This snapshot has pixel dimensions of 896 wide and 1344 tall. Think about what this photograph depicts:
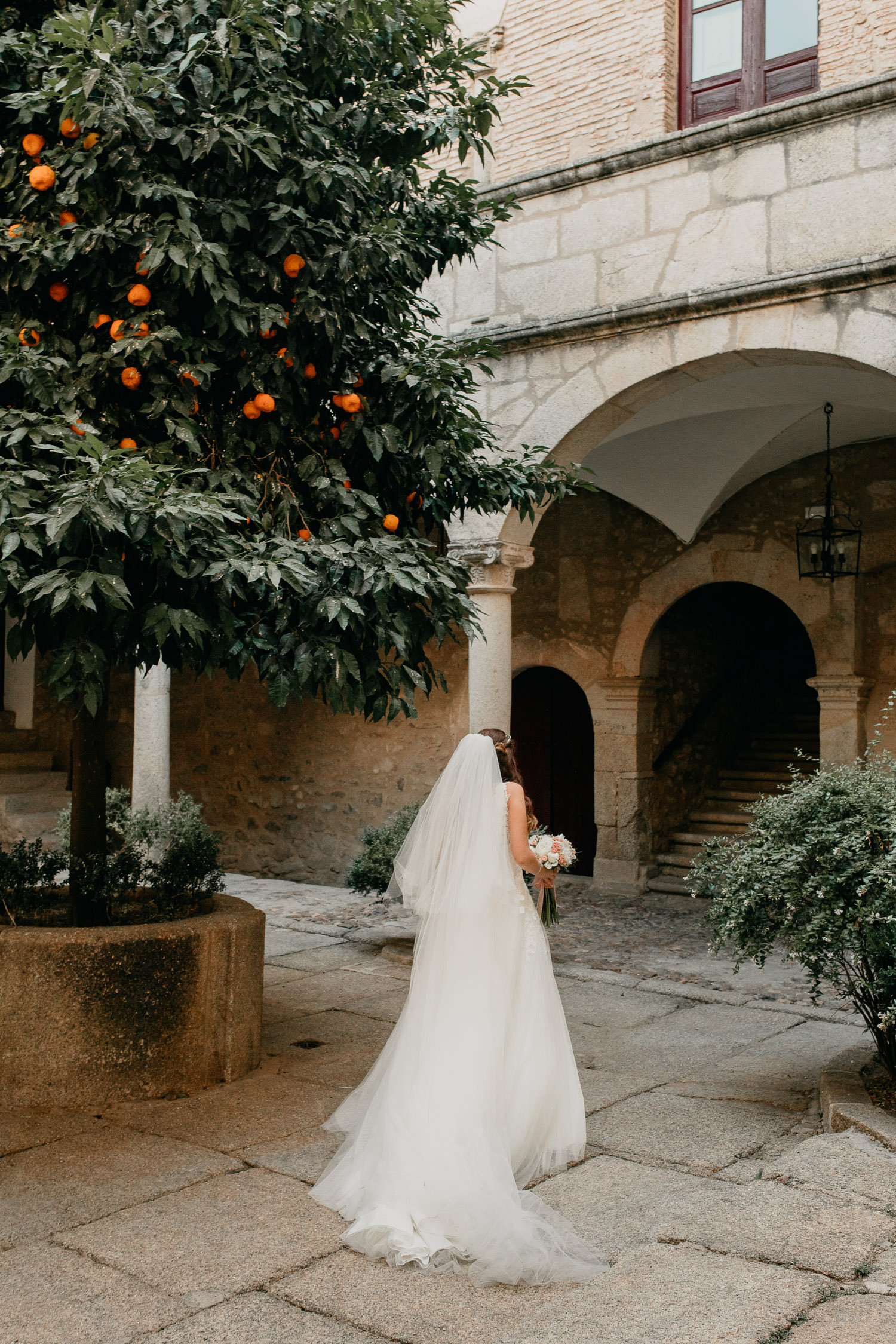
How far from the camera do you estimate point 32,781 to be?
37.4 ft

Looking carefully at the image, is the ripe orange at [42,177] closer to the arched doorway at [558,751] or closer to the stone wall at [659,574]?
the stone wall at [659,574]

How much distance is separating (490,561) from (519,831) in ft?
11.2

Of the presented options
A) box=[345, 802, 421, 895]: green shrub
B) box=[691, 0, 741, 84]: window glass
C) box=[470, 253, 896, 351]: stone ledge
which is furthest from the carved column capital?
box=[691, 0, 741, 84]: window glass

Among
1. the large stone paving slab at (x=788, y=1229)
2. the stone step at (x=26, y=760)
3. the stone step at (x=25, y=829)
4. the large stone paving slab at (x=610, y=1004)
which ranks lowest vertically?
the large stone paving slab at (x=610, y=1004)

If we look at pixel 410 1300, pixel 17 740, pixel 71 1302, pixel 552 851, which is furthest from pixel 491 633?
pixel 17 740

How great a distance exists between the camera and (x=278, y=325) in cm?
387

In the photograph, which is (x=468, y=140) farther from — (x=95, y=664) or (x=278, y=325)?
(x=95, y=664)

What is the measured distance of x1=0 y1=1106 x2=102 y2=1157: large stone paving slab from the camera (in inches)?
146

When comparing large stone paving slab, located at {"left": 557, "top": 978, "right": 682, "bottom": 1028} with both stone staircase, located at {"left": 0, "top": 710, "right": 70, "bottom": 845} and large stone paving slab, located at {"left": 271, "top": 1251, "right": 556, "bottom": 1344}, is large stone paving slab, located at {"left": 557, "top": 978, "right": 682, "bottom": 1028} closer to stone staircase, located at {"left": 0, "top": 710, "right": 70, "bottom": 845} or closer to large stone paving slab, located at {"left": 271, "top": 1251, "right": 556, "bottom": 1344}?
large stone paving slab, located at {"left": 271, "top": 1251, "right": 556, "bottom": 1344}

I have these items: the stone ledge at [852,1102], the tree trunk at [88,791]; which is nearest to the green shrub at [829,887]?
the stone ledge at [852,1102]

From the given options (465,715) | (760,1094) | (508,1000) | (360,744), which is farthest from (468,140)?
(360,744)

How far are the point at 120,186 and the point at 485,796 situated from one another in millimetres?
2380

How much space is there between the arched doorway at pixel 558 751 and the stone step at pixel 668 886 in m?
0.91

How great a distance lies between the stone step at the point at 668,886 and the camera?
30.6 feet
